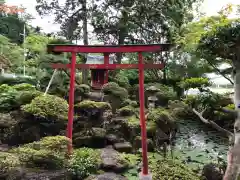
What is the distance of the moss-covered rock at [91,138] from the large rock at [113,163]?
90cm

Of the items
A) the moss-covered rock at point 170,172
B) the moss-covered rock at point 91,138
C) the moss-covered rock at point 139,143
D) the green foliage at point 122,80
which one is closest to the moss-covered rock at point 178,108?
the green foliage at point 122,80

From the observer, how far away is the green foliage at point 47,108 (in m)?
7.57

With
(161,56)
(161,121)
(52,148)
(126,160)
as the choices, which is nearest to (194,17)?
(161,56)

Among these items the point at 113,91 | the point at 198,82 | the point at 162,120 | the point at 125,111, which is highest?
the point at 198,82

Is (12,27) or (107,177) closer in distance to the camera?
(107,177)

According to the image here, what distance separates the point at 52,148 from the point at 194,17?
13.5 m

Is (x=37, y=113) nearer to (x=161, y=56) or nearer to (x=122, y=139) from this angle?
(x=122, y=139)

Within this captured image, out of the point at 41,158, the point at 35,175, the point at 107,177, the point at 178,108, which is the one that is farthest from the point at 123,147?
the point at 178,108

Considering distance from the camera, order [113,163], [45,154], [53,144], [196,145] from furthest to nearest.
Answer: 1. [196,145]
2. [113,163]
3. [53,144]
4. [45,154]

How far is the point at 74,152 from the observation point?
285 inches

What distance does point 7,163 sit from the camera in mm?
5891

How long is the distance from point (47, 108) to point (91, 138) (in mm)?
1837

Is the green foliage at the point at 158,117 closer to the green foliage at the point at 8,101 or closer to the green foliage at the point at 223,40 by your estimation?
the green foliage at the point at 223,40

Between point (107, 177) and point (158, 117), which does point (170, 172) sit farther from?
point (158, 117)
